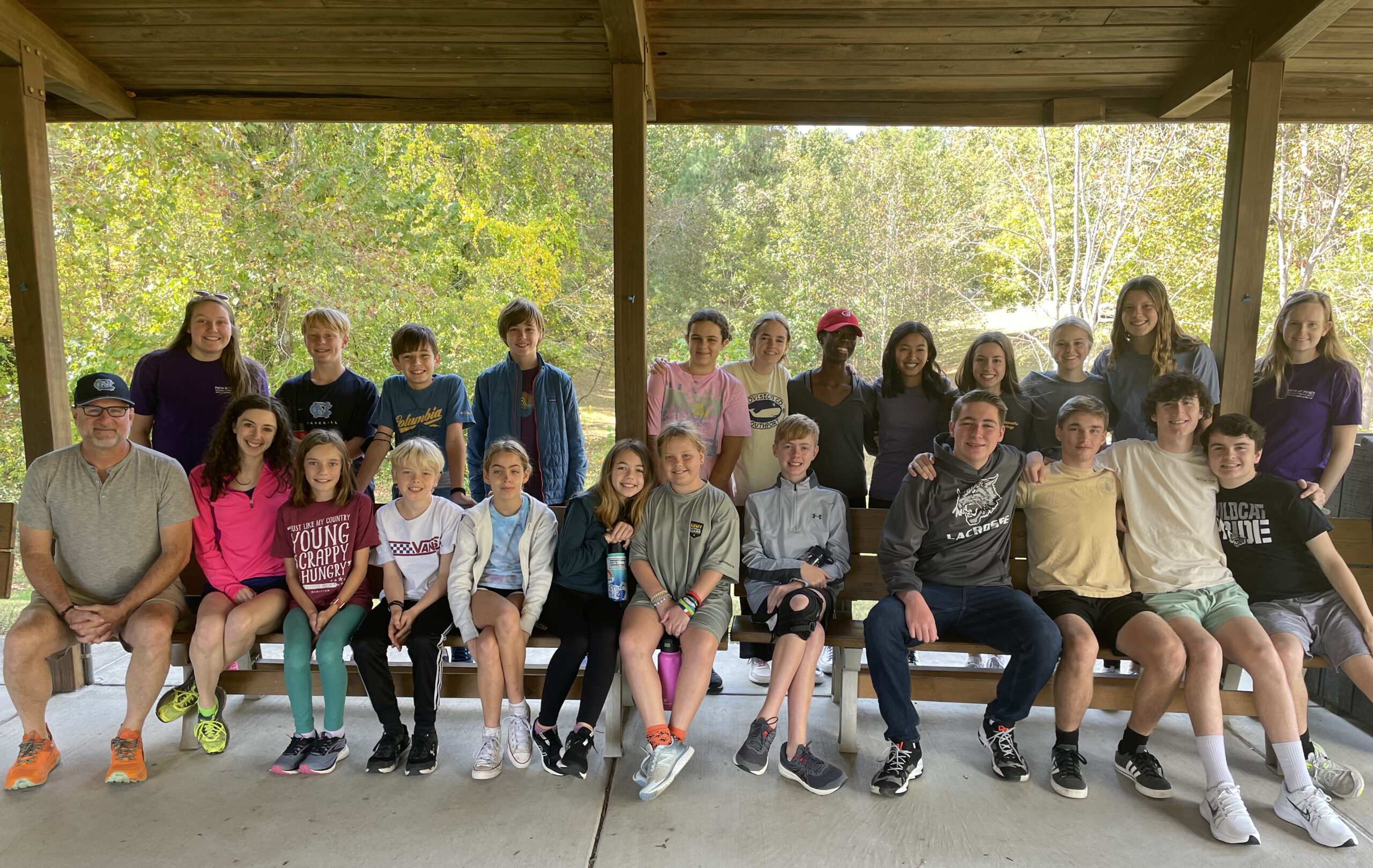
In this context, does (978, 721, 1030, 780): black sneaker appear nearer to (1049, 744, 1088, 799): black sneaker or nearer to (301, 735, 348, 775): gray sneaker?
(1049, 744, 1088, 799): black sneaker

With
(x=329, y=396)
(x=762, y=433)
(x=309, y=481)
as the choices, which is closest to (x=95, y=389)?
(x=309, y=481)

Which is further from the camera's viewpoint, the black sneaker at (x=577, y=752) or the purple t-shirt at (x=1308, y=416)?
the purple t-shirt at (x=1308, y=416)

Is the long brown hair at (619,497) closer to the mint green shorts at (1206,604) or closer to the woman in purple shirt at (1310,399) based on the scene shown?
the mint green shorts at (1206,604)

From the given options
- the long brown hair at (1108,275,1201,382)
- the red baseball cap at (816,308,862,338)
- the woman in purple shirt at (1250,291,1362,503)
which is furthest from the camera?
the red baseball cap at (816,308,862,338)

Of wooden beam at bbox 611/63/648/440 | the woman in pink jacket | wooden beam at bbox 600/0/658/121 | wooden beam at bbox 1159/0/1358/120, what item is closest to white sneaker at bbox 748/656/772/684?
wooden beam at bbox 611/63/648/440

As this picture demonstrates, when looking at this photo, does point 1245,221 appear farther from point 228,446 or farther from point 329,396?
point 228,446

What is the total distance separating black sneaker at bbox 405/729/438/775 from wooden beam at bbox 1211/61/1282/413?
153 inches

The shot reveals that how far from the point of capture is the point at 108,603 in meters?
3.37

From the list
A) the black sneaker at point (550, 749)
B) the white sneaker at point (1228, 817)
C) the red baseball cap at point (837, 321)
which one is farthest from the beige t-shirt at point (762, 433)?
the white sneaker at point (1228, 817)

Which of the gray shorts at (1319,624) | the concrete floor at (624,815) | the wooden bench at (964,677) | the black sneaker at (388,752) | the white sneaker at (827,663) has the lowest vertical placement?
the white sneaker at (827,663)

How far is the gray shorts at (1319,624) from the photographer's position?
10.4 feet

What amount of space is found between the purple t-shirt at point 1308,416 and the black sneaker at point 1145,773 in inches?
60.9

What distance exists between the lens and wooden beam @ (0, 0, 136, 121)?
371 centimetres

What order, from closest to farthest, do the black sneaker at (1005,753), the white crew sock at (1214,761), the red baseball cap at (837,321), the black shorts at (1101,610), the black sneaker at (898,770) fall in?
1. the white crew sock at (1214,761)
2. the black sneaker at (898,770)
3. the black sneaker at (1005,753)
4. the black shorts at (1101,610)
5. the red baseball cap at (837,321)
